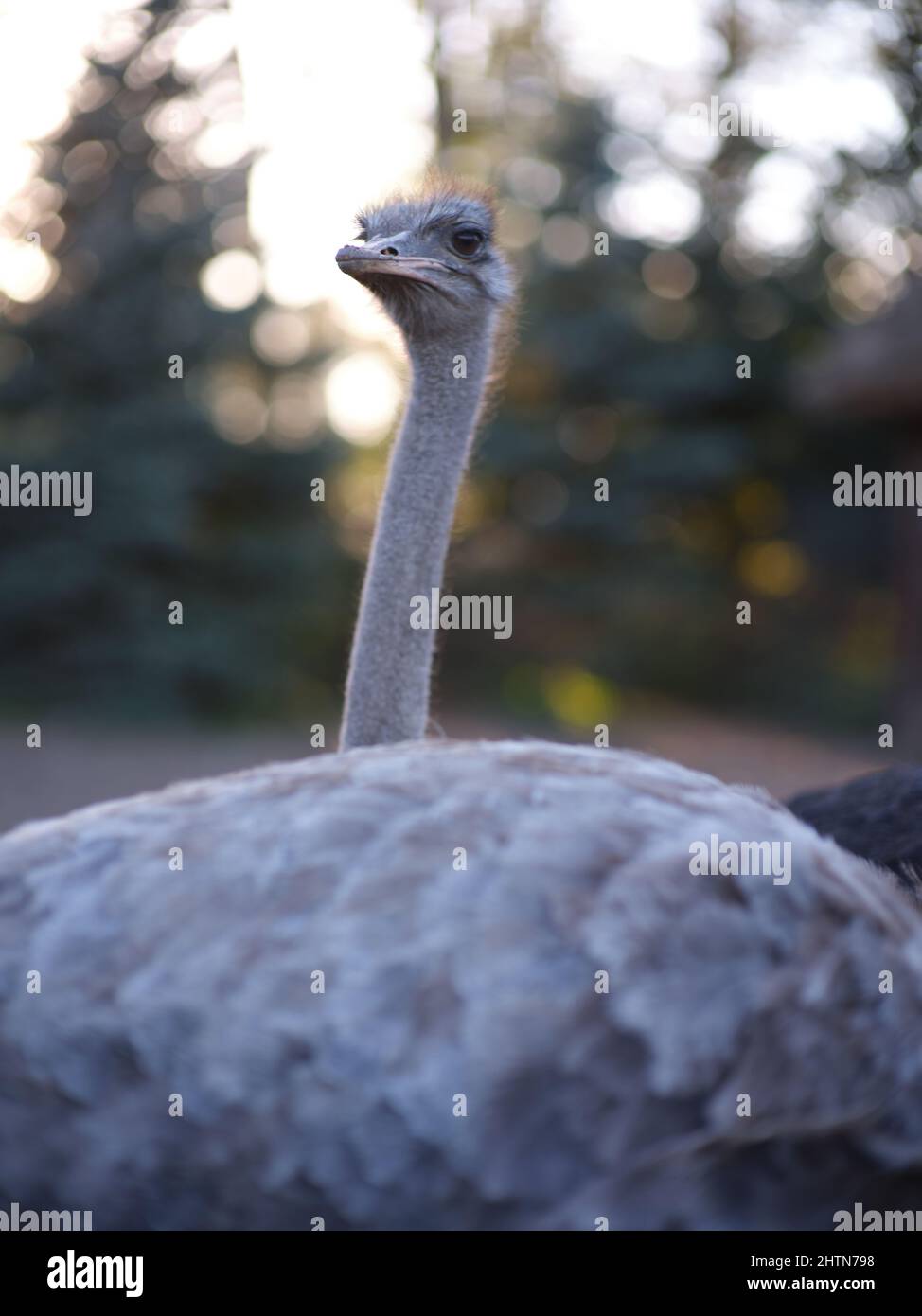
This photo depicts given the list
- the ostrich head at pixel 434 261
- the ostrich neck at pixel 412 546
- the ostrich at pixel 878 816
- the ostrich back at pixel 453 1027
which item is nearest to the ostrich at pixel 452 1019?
the ostrich back at pixel 453 1027

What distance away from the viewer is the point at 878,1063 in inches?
61.6

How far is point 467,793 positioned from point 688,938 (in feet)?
0.97

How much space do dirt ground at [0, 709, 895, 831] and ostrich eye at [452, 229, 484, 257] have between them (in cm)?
473

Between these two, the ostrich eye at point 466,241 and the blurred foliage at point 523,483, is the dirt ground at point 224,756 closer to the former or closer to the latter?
the blurred foliage at point 523,483

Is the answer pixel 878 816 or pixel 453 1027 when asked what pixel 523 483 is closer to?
pixel 878 816

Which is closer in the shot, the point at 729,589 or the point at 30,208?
the point at 30,208

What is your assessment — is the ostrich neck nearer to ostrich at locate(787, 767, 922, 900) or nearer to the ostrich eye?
the ostrich eye

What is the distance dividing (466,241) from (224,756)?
23.6 feet

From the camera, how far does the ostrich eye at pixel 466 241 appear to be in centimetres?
303

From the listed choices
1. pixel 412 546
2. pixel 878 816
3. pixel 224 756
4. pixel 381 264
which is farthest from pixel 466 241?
pixel 224 756

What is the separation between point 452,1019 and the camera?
145cm
